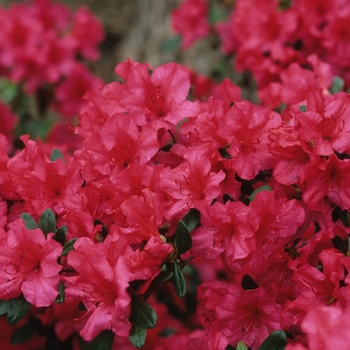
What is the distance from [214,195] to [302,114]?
26 cm

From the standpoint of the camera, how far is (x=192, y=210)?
1308mm

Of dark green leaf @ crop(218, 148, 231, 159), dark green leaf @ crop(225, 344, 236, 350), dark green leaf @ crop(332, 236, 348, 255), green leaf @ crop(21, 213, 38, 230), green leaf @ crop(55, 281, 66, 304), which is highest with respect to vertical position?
dark green leaf @ crop(218, 148, 231, 159)

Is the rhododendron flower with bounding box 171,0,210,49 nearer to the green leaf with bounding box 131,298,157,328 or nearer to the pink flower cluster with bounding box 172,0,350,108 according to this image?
the pink flower cluster with bounding box 172,0,350,108

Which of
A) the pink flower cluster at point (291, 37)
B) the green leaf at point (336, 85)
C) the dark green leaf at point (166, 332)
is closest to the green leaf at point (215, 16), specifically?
the pink flower cluster at point (291, 37)

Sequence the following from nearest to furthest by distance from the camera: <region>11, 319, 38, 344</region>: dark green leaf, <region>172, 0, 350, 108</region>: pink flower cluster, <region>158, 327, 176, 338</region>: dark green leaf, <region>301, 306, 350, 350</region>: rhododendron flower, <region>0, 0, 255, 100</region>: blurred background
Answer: <region>301, 306, 350, 350</region>: rhododendron flower, <region>11, 319, 38, 344</region>: dark green leaf, <region>158, 327, 176, 338</region>: dark green leaf, <region>172, 0, 350, 108</region>: pink flower cluster, <region>0, 0, 255, 100</region>: blurred background

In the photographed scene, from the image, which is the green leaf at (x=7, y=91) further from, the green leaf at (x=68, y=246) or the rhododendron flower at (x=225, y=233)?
the rhododendron flower at (x=225, y=233)

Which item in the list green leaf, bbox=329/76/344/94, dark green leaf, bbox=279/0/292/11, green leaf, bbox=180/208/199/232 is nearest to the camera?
green leaf, bbox=180/208/199/232

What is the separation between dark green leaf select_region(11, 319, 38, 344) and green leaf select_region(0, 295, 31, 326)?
0.46m

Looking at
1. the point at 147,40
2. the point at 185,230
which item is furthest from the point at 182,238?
the point at 147,40

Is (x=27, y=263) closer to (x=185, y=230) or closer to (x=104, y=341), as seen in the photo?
(x=104, y=341)

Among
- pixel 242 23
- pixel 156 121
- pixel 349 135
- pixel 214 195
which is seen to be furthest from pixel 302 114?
pixel 242 23

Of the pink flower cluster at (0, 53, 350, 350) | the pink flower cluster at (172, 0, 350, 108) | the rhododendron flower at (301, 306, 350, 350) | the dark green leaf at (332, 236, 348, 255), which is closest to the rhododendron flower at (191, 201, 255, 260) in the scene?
the pink flower cluster at (0, 53, 350, 350)

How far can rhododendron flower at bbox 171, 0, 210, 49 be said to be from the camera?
112 inches

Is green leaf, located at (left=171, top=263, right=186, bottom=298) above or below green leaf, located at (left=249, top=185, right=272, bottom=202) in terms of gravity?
below
